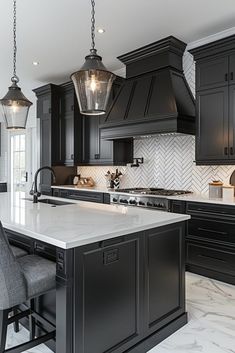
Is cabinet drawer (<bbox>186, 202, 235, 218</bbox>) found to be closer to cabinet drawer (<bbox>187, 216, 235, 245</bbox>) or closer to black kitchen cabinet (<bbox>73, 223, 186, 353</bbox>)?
cabinet drawer (<bbox>187, 216, 235, 245</bbox>)

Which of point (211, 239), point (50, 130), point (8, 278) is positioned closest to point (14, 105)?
point (8, 278)

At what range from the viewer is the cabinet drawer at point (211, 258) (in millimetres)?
3340

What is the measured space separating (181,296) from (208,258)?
4.13 feet

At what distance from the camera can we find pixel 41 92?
5.98 meters

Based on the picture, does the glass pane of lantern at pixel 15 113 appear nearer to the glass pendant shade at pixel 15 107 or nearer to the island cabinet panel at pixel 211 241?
the glass pendant shade at pixel 15 107

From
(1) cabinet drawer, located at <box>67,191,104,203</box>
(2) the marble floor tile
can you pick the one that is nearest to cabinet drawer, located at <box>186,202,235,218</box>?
(2) the marble floor tile

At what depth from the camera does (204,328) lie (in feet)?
7.93

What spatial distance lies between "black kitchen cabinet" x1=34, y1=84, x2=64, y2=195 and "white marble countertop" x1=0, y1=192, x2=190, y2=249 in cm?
308

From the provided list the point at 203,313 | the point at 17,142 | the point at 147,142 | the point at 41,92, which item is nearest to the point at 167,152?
the point at 147,142

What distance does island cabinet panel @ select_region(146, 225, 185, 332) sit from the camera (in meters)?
2.13

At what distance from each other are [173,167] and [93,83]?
2648mm

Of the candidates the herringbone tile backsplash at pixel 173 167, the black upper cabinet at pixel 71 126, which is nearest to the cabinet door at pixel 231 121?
the herringbone tile backsplash at pixel 173 167

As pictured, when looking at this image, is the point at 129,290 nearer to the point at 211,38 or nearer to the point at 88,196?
the point at 88,196

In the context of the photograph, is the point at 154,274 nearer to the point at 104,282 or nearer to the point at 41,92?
the point at 104,282
